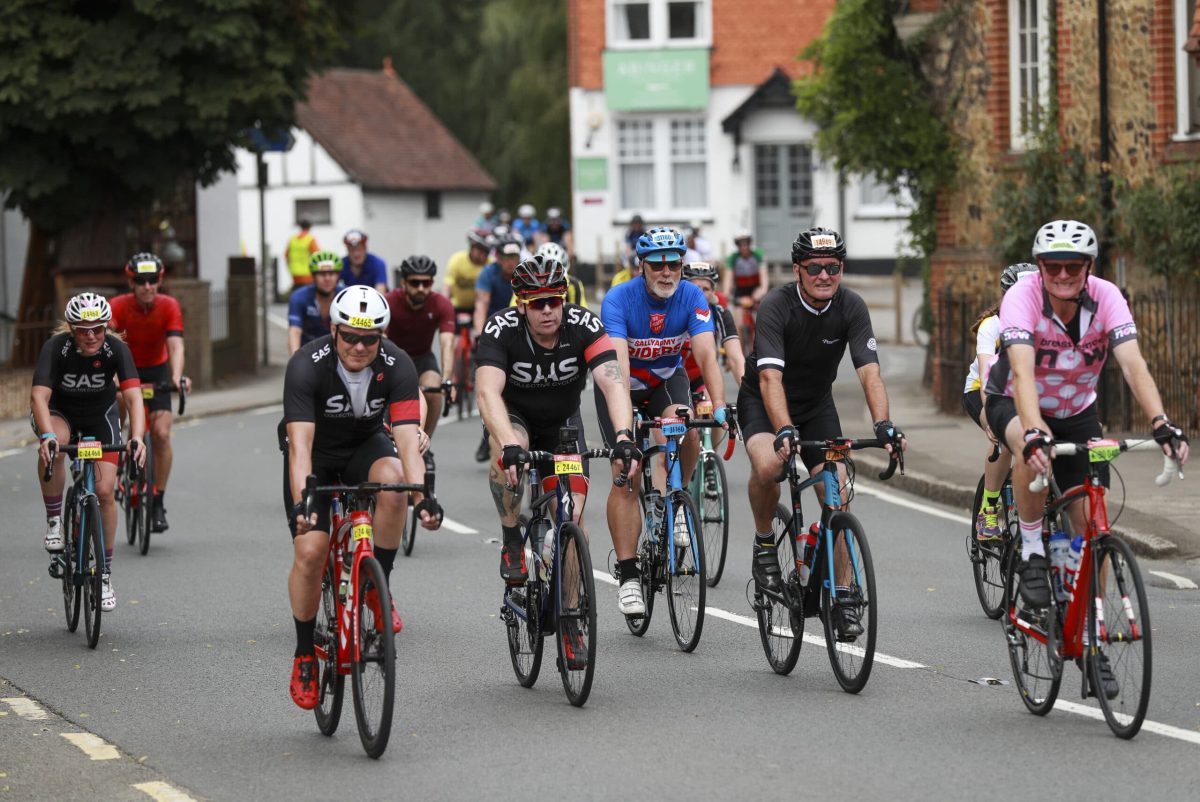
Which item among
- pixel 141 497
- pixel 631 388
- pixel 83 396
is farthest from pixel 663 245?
pixel 141 497

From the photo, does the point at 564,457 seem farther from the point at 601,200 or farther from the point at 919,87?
the point at 601,200

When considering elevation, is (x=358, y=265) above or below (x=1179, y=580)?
above

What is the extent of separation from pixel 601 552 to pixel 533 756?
573cm

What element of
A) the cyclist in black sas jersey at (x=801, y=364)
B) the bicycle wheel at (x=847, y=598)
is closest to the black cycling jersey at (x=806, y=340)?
the cyclist in black sas jersey at (x=801, y=364)

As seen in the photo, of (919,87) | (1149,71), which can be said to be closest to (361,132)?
(919,87)

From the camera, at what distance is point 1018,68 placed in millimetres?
21953

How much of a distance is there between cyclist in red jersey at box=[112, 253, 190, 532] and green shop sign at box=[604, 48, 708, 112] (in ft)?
120

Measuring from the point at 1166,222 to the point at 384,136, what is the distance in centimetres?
4742

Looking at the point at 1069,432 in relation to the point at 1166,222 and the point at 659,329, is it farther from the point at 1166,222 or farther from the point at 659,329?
the point at 1166,222

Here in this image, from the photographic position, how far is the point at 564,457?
8.66 meters

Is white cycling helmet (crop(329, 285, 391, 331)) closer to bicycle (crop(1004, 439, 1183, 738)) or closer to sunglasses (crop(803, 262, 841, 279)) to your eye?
sunglasses (crop(803, 262, 841, 279))

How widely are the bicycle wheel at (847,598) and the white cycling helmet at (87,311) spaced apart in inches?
184

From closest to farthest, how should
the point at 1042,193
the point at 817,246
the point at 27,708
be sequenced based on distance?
1. the point at 27,708
2. the point at 817,246
3. the point at 1042,193

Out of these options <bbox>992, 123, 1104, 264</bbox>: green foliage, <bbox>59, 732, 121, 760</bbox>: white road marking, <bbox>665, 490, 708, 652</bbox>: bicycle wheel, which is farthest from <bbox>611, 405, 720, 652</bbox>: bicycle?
<bbox>992, 123, 1104, 264</bbox>: green foliage
